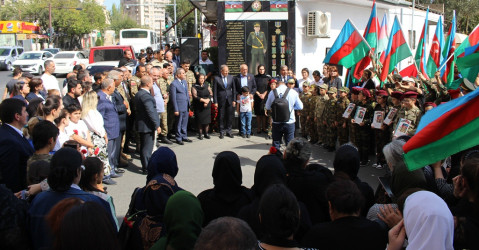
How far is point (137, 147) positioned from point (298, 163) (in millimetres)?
6370

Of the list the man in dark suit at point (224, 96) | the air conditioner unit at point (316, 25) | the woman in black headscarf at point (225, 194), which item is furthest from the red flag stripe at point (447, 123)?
the air conditioner unit at point (316, 25)

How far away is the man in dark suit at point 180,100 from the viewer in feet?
36.1

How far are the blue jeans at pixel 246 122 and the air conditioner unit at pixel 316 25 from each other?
4.42 metres

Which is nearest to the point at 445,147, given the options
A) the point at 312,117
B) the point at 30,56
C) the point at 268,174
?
the point at 268,174

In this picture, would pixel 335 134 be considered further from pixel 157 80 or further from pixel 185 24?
pixel 185 24

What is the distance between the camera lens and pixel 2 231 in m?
2.97

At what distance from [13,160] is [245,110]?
7.62 m

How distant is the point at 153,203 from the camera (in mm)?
3732

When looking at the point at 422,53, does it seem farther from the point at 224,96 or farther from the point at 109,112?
the point at 109,112

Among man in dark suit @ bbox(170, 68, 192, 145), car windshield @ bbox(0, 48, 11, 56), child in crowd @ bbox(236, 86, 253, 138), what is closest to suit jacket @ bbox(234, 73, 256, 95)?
child in crowd @ bbox(236, 86, 253, 138)

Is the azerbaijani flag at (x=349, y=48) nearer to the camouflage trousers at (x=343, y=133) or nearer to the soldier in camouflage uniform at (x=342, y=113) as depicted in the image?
the soldier in camouflage uniform at (x=342, y=113)

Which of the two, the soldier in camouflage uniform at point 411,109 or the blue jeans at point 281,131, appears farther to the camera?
the blue jeans at point 281,131

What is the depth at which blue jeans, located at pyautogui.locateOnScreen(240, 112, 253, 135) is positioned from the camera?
11.9 meters

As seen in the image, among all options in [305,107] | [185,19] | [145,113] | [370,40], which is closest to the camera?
[145,113]
